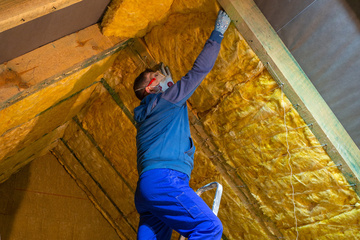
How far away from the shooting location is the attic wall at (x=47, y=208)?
3426 mm

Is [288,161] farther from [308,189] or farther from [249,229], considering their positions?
[249,229]

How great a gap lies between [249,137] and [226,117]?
0.21 metres

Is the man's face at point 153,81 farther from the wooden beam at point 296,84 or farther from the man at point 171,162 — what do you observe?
the wooden beam at point 296,84

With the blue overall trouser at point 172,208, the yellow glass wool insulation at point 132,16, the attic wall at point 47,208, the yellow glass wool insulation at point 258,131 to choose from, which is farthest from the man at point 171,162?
the attic wall at point 47,208

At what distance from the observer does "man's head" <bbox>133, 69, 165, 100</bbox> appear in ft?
7.30

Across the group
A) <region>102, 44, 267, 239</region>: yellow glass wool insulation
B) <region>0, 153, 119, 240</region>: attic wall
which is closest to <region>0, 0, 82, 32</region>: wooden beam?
<region>102, 44, 267, 239</region>: yellow glass wool insulation

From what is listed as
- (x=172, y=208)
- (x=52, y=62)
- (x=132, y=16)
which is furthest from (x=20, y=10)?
(x=172, y=208)

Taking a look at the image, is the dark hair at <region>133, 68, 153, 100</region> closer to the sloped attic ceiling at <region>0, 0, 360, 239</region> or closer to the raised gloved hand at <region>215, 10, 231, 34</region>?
the sloped attic ceiling at <region>0, 0, 360, 239</region>

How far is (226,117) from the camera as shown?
94.9 inches

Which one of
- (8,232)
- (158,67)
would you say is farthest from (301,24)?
(8,232)

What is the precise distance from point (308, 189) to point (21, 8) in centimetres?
188

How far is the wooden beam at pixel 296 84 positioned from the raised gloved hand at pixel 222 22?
0.03 metres

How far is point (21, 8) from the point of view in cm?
153

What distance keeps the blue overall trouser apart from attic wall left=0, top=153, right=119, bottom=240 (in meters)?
1.94
